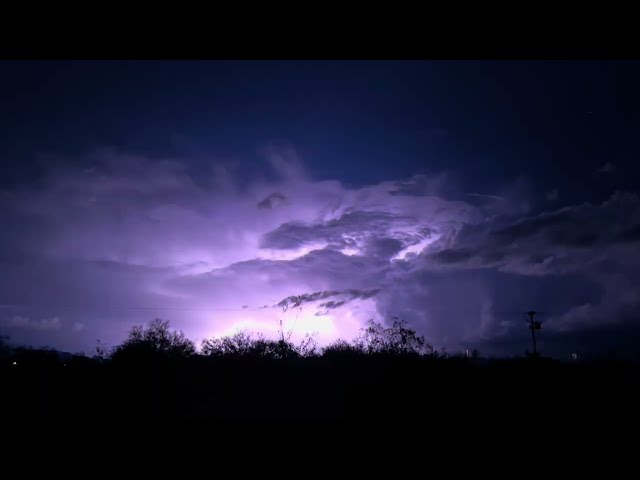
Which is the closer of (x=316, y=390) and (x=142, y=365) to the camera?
(x=142, y=365)

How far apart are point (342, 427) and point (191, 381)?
10.5m

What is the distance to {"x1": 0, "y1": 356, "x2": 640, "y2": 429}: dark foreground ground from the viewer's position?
7055 millimetres

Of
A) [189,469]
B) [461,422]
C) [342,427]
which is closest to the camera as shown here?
[189,469]

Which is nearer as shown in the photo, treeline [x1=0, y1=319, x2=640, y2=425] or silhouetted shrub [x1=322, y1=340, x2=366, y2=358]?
treeline [x1=0, y1=319, x2=640, y2=425]

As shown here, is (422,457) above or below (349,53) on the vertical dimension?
below

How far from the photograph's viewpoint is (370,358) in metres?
16.6

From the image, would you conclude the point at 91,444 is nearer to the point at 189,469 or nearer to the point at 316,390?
Result: the point at 189,469

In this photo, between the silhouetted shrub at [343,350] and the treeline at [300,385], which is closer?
the treeline at [300,385]

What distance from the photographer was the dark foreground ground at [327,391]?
705cm

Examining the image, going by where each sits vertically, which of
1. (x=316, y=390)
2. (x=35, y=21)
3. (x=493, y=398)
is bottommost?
(x=316, y=390)

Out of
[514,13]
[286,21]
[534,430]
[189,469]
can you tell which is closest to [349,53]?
[286,21]

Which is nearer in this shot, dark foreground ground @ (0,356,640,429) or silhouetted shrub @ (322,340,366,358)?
dark foreground ground @ (0,356,640,429)

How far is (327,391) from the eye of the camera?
1562 cm

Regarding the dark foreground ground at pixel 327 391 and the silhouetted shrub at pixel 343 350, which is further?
the silhouetted shrub at pixel 343 350
